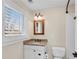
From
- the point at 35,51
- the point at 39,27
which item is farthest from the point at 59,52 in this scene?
the point at 39,27

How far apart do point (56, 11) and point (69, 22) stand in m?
0.89

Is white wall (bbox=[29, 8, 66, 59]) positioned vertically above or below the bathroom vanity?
above

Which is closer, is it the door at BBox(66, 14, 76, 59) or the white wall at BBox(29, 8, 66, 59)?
the door at BBox(66, 14, 76, 59)

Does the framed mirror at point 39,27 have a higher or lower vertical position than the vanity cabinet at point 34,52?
higher

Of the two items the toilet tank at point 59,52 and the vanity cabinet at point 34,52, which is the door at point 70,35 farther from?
the vanity cabinet at point 34,52

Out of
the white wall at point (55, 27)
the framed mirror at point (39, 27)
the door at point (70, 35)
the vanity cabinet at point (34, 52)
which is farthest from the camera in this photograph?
the framed mirror at point (39, 27)

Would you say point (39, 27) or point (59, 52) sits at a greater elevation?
point (39, 27)

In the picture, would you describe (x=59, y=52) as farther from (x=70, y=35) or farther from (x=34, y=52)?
(x=34, y=52)

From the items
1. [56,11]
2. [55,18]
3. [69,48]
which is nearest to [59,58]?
[69,48]

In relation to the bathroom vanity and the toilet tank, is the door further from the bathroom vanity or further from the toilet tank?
the bathroom vanity

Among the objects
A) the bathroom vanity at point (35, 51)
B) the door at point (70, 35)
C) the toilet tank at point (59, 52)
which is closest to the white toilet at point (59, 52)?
the toilet tank at point (59, 52)

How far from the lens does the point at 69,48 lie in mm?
2832

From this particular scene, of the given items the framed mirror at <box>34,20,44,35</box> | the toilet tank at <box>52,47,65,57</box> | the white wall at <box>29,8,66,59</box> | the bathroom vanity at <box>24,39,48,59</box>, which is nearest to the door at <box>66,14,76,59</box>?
the toilet tank at <box>52,47,65,57</box>

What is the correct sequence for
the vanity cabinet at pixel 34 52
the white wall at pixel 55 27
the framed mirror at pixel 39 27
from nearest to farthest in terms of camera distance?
the vanity cabinet at pixel 34 52, the white wall at pixel 55 27, the framed mirror at pixel 39 27
